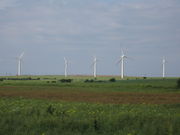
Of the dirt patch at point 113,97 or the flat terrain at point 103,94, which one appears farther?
the flat terrain at point 103,94

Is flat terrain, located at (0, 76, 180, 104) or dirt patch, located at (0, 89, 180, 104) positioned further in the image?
flat terrain, located at (0, 76, 180, 104)

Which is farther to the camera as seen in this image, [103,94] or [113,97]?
[103,94]

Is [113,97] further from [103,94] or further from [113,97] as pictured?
[103,94]

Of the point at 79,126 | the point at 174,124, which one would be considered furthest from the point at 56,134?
the point at 174,124

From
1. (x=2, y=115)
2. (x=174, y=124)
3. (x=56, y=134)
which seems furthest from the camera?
(x=2, y=115)

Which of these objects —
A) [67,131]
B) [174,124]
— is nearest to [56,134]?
[67,131]

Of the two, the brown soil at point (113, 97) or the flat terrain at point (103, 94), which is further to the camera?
the flat terrain at point (103, 94)

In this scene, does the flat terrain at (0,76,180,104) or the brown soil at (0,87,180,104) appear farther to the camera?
the flat terrain at (0,76,180,104)

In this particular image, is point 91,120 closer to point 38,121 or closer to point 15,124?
point 38,121

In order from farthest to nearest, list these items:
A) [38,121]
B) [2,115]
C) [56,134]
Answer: [2,115]
[38,121]
[56,134]

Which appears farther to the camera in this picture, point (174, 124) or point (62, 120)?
point (62, 120)

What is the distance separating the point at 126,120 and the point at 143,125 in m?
1.42

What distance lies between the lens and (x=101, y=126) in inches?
632

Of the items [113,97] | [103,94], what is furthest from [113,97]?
[103,94]
